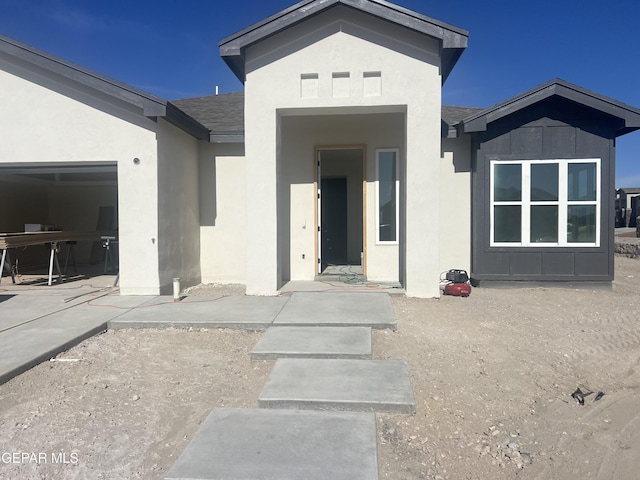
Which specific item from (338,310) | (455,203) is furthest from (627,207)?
(338,310)

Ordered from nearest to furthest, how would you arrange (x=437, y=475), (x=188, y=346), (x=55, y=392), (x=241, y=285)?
(x=437, y=475), (x=55, y=392), (x=188, y=346), (x=241, y=285)

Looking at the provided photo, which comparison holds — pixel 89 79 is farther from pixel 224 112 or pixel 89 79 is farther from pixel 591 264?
pixel 591 264

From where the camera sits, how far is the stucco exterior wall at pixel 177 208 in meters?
7.52

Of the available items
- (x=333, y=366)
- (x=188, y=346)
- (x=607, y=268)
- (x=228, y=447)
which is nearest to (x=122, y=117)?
(x=188, y=346)

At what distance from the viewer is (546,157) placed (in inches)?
332

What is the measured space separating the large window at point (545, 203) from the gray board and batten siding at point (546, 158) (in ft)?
0.38

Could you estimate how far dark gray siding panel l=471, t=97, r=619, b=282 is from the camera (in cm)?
835

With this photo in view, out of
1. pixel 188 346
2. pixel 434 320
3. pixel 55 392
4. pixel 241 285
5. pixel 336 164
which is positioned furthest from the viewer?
pixel 336 164

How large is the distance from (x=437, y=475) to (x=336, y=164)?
9539 millimetres

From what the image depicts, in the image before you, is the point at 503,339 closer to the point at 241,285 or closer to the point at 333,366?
the point at 333,366

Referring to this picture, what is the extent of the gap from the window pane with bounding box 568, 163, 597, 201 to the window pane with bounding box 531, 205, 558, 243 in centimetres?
44

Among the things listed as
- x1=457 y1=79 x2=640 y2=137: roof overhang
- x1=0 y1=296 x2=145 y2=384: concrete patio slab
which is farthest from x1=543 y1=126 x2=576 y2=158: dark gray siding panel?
x1=0 y1=296 x2=145 y2=384: concrete patio slab

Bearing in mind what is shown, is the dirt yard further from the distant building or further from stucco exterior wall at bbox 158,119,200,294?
the distant building

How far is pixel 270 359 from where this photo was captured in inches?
176
